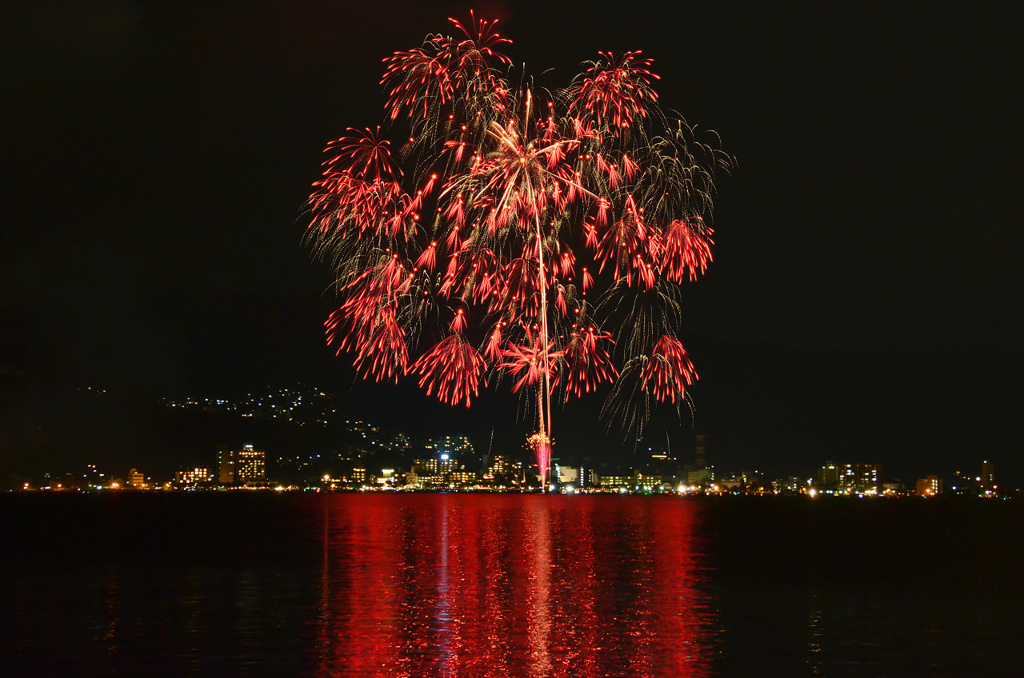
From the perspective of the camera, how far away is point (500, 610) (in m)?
21.5

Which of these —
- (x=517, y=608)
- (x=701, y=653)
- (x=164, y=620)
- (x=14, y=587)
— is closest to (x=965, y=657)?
(x=701, y=653)

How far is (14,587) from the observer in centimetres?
2672

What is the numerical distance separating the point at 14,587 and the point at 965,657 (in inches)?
917

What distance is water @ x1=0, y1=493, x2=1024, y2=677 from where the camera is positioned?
1630cm

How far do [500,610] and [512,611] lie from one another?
0.27 meters

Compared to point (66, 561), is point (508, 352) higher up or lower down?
higher up

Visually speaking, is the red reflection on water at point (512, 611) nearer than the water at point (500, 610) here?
Yes

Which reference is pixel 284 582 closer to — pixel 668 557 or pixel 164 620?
pixel 164 620

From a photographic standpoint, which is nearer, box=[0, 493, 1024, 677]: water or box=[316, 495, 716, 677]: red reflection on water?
box=[316, 495, 716, 677]: red reflection on water

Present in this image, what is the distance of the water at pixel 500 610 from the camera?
1630 cm

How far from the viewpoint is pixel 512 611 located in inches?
843

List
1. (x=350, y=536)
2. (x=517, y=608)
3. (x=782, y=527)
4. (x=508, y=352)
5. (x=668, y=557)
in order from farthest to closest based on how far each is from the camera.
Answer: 1. (x=782, y=527)
2. (x=508, y=352)
3. (x=350, y=536)
4. (x=668, y=557)
5. (x=517, y=608)

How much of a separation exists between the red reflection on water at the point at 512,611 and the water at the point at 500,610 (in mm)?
75

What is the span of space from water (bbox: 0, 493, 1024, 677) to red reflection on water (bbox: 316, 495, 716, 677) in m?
0.08
